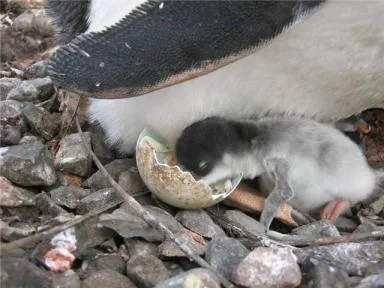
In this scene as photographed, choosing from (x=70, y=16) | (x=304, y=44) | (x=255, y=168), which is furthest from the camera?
(x=70, y=16)

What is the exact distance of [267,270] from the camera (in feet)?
3.80

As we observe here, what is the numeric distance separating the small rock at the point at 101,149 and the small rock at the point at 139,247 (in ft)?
1.01

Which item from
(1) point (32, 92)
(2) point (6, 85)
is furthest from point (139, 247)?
(2) point (6, 85)

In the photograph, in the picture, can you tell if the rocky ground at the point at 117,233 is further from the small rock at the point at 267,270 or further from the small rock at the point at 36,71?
the small rock at the point at 36,71

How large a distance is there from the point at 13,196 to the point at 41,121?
1.13ft

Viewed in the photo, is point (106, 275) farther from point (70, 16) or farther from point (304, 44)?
point (70, 16)

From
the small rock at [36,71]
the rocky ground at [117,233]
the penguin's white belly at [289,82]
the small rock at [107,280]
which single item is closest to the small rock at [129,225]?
the rocky ground at [117,233]

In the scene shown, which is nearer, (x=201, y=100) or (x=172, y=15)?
(x=172, y=15)

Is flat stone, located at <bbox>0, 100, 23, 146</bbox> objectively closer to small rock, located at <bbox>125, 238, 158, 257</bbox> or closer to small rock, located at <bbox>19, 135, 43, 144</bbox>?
small rock, located at <bbox>19, 135, 43, 144</bbox>

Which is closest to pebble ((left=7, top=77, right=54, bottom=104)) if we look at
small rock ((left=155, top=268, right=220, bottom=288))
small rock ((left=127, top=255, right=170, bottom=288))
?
small rock ((left=127, top=255, right=170, bottom=288))

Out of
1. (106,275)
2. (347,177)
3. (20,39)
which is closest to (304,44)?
(347,177)

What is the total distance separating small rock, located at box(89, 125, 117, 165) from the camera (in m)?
1.57

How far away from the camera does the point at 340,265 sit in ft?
4.07

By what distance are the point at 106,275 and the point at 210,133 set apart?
356mm
